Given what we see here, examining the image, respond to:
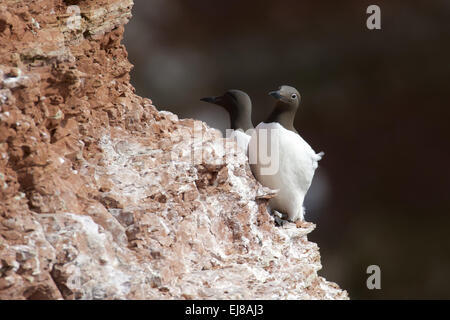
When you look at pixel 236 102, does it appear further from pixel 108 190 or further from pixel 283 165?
pixel 108 190

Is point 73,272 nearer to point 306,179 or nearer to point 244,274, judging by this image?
point 244,274

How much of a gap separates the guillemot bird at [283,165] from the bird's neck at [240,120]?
0.62m

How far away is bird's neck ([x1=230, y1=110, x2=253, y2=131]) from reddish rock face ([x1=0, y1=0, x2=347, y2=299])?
4.68 ft

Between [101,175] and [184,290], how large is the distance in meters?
0.74

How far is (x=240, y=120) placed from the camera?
5949 mm

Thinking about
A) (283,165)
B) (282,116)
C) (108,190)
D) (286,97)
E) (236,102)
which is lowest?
(108,190)

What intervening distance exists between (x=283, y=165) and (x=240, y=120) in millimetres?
1025

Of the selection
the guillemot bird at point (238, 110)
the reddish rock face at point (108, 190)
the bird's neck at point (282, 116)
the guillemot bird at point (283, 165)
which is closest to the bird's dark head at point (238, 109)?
the guillemot bird at point (238, 110)

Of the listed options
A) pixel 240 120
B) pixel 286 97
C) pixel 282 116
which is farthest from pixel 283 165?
pixel 240 120

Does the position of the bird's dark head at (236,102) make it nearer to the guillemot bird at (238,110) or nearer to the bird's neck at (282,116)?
the guillemot bird at (238,110)

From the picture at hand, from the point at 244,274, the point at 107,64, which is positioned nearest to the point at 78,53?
the point at 107,64

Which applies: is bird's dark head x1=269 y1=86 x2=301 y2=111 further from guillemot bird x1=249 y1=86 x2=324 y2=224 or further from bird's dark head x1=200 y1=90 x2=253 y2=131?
bird's dark head x1=200 y1=90 x2=253 y2=131

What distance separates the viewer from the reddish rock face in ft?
10.3

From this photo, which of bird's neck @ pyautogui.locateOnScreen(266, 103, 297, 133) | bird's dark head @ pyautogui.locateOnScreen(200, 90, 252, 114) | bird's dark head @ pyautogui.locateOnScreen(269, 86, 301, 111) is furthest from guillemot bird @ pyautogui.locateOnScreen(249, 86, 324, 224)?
bird's dark head @ pyautogui.locateOnScreen(200, 90, 252, 114)
